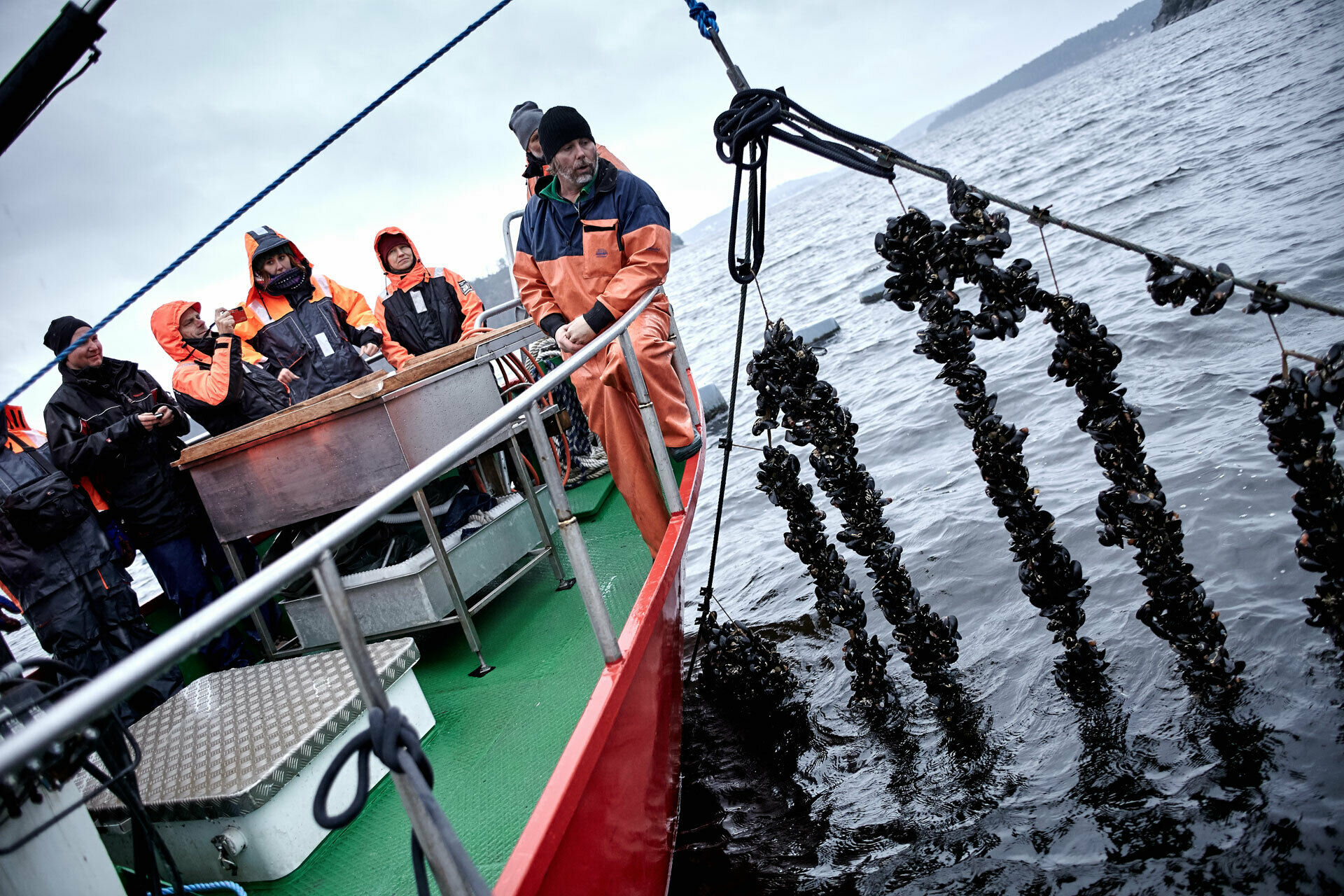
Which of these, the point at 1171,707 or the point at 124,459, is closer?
the point at 1171,707

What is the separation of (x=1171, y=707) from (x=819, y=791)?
1605 mm

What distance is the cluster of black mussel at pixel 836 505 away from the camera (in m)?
3.21

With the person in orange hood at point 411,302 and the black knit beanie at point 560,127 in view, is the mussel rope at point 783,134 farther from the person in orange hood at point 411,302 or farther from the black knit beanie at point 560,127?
the person in orange hood at point 411,302

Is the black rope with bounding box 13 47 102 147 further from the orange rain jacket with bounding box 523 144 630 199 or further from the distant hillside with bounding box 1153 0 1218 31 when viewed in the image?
the distant hillside with bounding box 1153 0 1218 31

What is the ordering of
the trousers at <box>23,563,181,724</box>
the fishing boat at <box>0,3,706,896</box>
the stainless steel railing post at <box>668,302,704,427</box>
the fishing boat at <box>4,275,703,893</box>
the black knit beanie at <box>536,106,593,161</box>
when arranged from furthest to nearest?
the stainless steel railing post at <box>668,302,704,427</box>, the trousers at <box>23,563,181,724</box>, the black knit beanie at <box>536,106,593,161</box>, the fishing boat at <box>4,275,703,893</box>, the fishing boat at <box>0,3,706,896</box>

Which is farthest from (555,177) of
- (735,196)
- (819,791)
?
(819,791)

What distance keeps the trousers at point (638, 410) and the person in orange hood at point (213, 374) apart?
245 centimetres

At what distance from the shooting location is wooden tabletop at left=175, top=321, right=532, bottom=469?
10.9 feet

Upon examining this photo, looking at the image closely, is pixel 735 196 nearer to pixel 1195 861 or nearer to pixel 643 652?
pixel 643 652

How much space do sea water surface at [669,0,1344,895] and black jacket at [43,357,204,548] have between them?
3.27m

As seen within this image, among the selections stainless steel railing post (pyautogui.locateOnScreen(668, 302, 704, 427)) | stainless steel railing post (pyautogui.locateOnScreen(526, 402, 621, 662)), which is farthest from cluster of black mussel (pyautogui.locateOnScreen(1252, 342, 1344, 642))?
stainless steel railing post (pyautogui.locateOnScreen(668, 302, 704, 427))

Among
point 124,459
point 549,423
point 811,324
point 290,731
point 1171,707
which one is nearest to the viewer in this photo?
point 290,731

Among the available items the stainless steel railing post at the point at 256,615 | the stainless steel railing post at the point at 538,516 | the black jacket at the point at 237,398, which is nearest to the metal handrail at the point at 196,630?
the stainless steel railing post at the point at 538,516

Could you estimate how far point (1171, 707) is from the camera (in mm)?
3418
